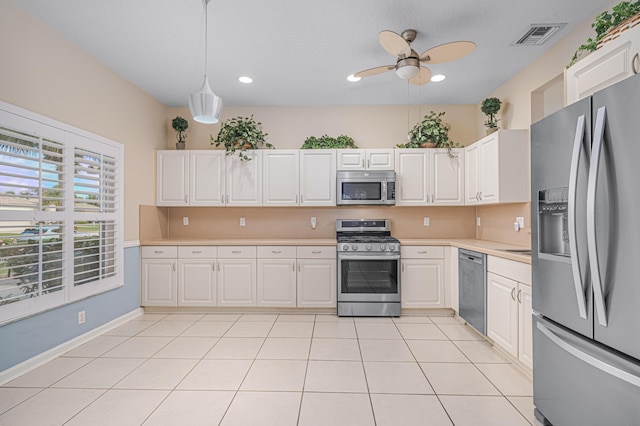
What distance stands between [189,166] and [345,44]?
2.53m

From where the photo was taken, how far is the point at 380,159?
4.19m

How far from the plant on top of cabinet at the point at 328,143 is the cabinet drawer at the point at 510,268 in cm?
223

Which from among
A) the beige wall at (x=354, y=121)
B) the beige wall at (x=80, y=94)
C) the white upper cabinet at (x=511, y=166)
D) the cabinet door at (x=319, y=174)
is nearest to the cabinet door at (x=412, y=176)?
the beige wall at (x=354, y=121)

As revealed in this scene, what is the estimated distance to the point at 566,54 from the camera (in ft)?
9.17

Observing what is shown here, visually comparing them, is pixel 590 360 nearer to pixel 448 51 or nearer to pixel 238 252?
pixel 448 51

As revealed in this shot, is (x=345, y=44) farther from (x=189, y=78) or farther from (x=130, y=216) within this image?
(x=130, y=216)

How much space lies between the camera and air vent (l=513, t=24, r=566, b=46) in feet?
8.63

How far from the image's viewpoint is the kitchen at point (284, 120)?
278 cm

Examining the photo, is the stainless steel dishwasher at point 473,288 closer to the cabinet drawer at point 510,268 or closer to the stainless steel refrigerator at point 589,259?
the cabinet drawer at point 510,268

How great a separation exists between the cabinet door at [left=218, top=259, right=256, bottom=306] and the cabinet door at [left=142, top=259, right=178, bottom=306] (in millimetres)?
571

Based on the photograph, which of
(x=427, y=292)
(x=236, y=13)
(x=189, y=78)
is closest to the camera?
(x=236, y=13)

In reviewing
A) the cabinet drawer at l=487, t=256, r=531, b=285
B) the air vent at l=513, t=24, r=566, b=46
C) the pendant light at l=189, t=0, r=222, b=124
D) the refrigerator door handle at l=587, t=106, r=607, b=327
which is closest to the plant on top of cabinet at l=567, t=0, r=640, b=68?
the refrigerator door handle at l=587, t=106, r=607, b=327

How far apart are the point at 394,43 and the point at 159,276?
3.57 meters

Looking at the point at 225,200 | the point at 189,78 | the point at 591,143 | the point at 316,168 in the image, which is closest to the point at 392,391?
the point at 591,143
